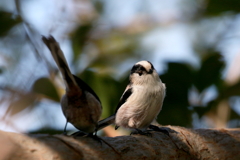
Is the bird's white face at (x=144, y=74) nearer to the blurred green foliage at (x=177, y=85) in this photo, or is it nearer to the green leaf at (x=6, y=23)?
the blurred green foliage at (x=177, y=85)

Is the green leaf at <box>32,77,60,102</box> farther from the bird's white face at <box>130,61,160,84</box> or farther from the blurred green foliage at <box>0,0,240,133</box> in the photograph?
the bird's white face at <box>130,61,160,84</box>

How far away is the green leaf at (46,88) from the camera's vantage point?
2.85m

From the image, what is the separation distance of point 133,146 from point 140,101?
2.90 feet

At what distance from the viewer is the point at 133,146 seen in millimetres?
2053

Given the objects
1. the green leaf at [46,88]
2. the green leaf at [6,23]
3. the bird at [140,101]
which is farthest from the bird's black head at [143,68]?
the green leaf at [6,23]

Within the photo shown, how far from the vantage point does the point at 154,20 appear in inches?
214

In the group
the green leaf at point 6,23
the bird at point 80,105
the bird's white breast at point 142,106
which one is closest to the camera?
the bird at point 80,105

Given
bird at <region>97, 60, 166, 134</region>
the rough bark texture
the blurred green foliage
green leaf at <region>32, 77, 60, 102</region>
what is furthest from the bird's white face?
green leaf at <region>32, 77, 60, 102</region>

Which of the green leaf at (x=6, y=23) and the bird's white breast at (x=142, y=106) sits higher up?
the green leaf at (x=6, y=23)

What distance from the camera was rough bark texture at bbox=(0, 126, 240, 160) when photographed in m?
1.63

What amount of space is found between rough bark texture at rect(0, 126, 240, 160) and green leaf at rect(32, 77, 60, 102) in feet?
3.46

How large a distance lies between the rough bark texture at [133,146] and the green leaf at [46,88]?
1.06 metres

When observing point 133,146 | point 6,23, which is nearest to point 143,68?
point 133,146

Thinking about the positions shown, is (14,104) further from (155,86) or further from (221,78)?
(221,78)
